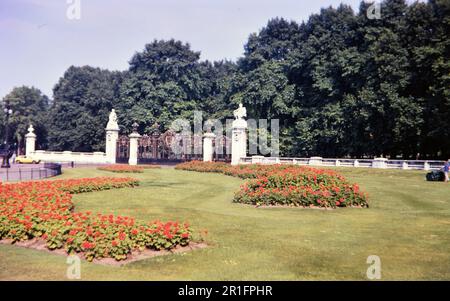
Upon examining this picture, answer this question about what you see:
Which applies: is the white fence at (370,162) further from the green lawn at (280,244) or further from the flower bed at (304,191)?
the flower bed at (304,191)

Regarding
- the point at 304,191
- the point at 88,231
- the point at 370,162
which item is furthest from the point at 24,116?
the point at 88,231

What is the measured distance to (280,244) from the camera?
9719 millimetres

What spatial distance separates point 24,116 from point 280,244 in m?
86.2

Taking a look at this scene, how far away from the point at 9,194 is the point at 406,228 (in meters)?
13.5

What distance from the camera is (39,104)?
93688 millimetres

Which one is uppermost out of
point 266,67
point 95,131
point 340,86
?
point 266,67

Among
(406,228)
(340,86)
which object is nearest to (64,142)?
(340,86)

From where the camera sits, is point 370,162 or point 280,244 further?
point 370,162

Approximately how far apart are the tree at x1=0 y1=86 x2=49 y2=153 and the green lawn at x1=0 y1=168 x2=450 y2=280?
72.1m

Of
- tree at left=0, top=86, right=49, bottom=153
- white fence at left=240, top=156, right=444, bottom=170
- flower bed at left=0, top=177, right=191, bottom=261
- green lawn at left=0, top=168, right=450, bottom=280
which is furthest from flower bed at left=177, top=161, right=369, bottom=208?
tree at left=0, top=86, right=49, bottom=153

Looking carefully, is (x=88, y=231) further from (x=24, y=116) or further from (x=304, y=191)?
(x=24, y=116)

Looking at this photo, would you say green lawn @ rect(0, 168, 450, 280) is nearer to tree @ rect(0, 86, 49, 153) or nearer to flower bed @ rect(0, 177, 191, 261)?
flower bed @ rect(0, 177, 191, 261)

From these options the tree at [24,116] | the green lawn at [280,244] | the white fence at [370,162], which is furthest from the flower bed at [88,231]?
the tree at [24,116]
